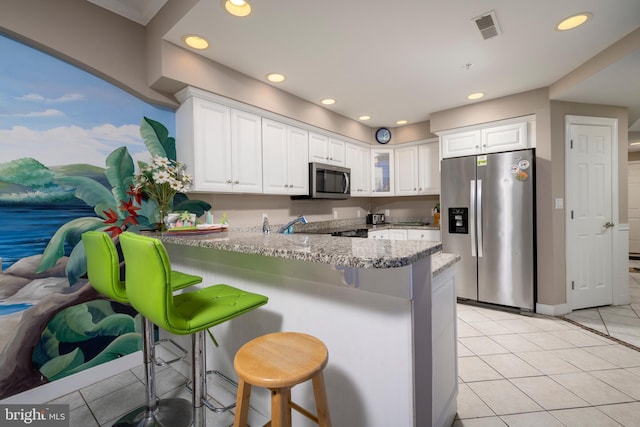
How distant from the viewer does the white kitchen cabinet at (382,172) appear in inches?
181

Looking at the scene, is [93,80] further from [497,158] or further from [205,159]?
[497,158]

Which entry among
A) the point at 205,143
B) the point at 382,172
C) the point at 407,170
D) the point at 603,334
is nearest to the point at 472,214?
the point at 407,170

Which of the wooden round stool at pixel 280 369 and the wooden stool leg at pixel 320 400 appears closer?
the wooden round stool at pixel 280 369

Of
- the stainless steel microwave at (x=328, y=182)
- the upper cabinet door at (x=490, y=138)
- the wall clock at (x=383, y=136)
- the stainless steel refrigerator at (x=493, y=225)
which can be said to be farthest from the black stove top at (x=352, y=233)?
the wall clock at (x=383, y=136)

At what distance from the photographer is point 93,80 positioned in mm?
2061

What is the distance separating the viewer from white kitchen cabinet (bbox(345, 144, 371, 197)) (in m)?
4.19

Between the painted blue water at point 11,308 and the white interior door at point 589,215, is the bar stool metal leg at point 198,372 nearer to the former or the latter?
the painted blue water at point 11,308

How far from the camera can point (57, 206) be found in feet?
6.25

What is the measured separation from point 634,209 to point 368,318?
777cm

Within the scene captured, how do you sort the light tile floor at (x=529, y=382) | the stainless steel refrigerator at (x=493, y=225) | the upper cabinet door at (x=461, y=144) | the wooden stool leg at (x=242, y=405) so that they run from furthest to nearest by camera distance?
the upper cabinet door at (x=461, y=144)
the stainless steel refrigerator at (x=493, y=225)
the light tile floor at (x=529, y=382)
the wooden stool leg at (x=242, y=405)

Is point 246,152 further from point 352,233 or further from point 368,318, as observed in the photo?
point 368,318

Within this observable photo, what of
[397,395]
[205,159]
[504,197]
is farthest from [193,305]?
[504,197]

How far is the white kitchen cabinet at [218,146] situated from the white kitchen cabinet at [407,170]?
2544mm

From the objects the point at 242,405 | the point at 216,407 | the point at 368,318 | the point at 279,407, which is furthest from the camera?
the point at 216,407
